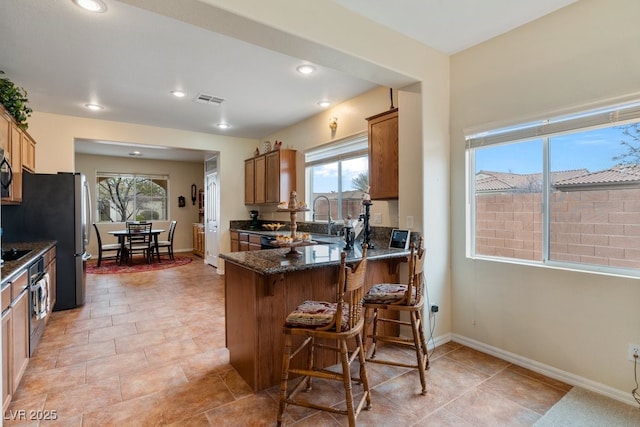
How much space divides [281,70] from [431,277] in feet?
7.96

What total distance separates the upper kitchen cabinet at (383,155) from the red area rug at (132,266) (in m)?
5.30

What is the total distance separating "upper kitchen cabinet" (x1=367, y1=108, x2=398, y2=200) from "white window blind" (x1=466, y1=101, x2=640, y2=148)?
2.21 feet

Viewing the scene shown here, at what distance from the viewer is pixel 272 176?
522 centimetres

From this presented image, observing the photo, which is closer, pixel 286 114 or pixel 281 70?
pixel 281 70

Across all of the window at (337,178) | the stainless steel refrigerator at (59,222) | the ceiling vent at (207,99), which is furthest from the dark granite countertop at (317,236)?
the stainless steel refrigerator at (59,222)

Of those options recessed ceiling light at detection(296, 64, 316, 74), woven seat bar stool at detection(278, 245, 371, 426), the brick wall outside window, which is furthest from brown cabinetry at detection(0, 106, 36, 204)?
the brick wall outside window

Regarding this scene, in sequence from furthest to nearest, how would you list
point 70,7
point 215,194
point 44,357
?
point 215,194 → point 44,357 → point 70,7

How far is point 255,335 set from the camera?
7.09 feet

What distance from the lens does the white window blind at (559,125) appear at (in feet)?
6.64

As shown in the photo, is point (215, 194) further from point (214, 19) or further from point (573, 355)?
point (573, 355)

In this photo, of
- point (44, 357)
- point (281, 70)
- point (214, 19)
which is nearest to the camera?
point (214, 19)

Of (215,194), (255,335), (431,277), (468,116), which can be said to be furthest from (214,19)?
(215,194)

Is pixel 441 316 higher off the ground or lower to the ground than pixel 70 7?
lower

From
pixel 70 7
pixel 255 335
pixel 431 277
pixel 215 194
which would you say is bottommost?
pixel 255 335
